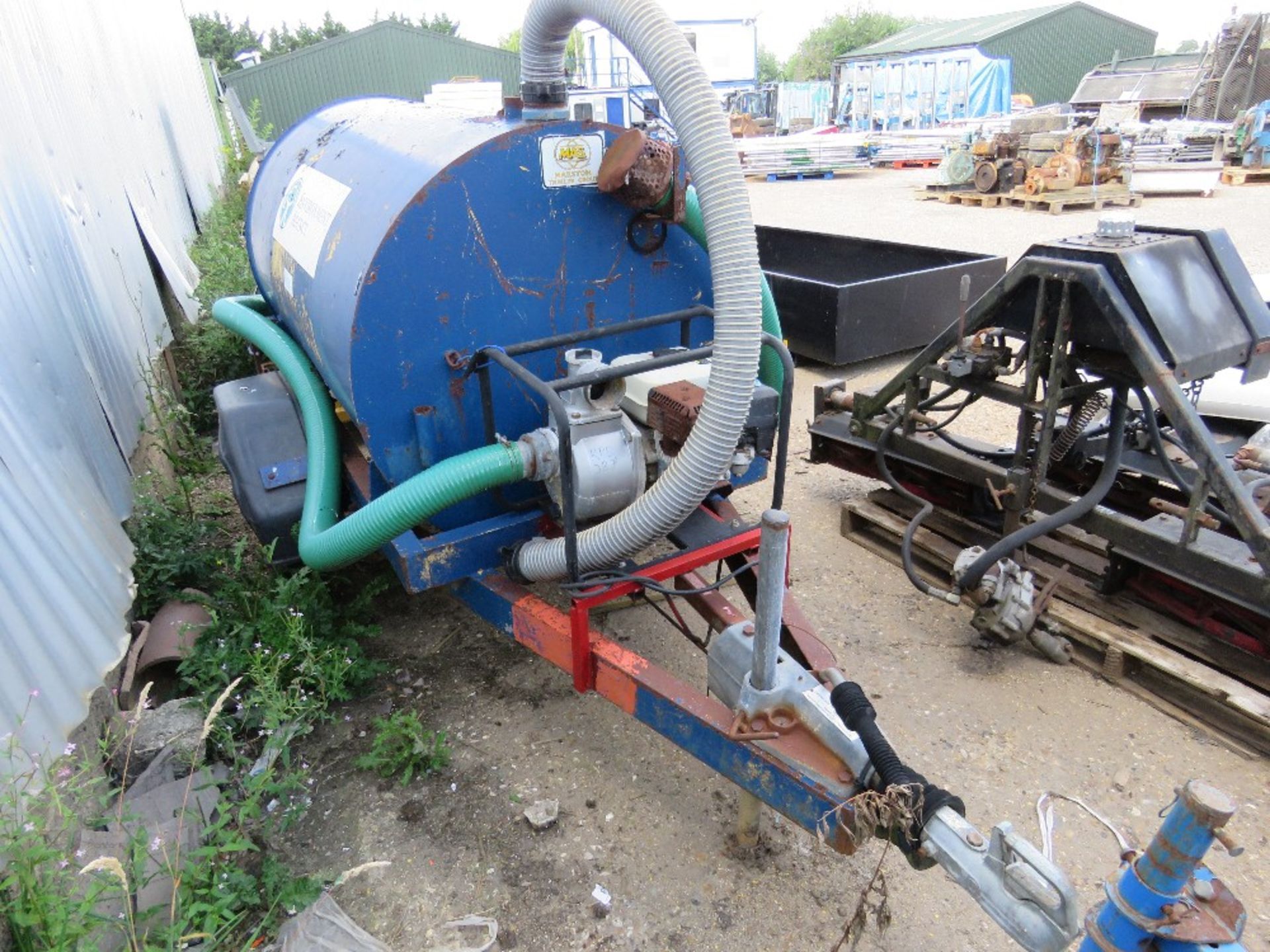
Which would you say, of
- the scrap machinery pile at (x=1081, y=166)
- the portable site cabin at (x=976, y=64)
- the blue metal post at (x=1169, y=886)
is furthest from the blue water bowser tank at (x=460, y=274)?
the portable site cabin at (x=976, y=64)

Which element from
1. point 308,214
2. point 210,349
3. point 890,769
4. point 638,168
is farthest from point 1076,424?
point 210,349

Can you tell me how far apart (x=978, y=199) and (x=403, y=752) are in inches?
545

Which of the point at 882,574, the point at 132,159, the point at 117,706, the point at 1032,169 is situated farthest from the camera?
the point at 1032,169

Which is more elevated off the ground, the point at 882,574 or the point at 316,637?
the point at 316,637

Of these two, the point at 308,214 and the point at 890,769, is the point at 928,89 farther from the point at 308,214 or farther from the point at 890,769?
the point at 890,769

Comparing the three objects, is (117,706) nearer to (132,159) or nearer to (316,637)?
(316,637)

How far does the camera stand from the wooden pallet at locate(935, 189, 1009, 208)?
13508mm

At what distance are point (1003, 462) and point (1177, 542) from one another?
84 centimetres

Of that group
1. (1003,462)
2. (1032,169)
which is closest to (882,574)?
(1003,462)

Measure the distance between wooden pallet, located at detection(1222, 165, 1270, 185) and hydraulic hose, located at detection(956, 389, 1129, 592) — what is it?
15.2 m

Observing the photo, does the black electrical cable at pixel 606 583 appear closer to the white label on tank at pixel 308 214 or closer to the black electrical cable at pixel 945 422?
the white label on tank at pixel 308 214

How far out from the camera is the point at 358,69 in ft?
86.9

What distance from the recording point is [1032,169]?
42.5ft

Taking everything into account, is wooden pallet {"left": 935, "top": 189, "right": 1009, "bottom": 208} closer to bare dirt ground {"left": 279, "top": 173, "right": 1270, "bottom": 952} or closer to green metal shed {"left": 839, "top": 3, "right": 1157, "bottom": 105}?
bare dirt ground {"left": 279, "top": 173, "right": 1270, "bottom": 952}
